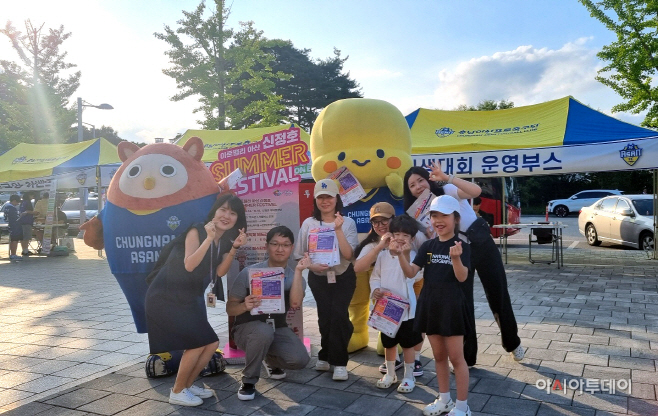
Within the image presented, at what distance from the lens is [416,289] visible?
174 inches

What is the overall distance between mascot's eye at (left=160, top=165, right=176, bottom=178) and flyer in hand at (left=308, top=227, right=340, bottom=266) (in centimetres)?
128

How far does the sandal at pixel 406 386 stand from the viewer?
3.82m

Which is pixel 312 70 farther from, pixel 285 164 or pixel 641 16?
pixel 285 164

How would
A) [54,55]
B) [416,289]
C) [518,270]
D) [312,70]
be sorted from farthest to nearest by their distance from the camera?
[312,70] < [54,55] < [518,270] < [416,289]

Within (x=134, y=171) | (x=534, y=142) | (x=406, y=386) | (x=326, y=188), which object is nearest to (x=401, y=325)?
(x=406, y=386)

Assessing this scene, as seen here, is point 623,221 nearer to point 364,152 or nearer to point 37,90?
point 364,152

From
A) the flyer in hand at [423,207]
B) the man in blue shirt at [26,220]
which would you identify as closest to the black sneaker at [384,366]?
the flyer in hand at [423,207]

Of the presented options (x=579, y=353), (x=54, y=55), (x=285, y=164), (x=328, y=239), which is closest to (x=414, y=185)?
(x=328, y=239)

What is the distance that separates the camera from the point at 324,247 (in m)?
4.10

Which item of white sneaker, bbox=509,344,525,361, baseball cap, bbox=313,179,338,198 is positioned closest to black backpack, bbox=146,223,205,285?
baseball cap, bbox=313,179,338,198

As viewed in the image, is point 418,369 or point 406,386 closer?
point 406,386

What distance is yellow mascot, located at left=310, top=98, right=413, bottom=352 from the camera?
16.3 feet

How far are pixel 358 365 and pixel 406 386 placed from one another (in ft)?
2.50

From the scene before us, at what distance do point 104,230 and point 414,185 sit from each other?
2.64 m
